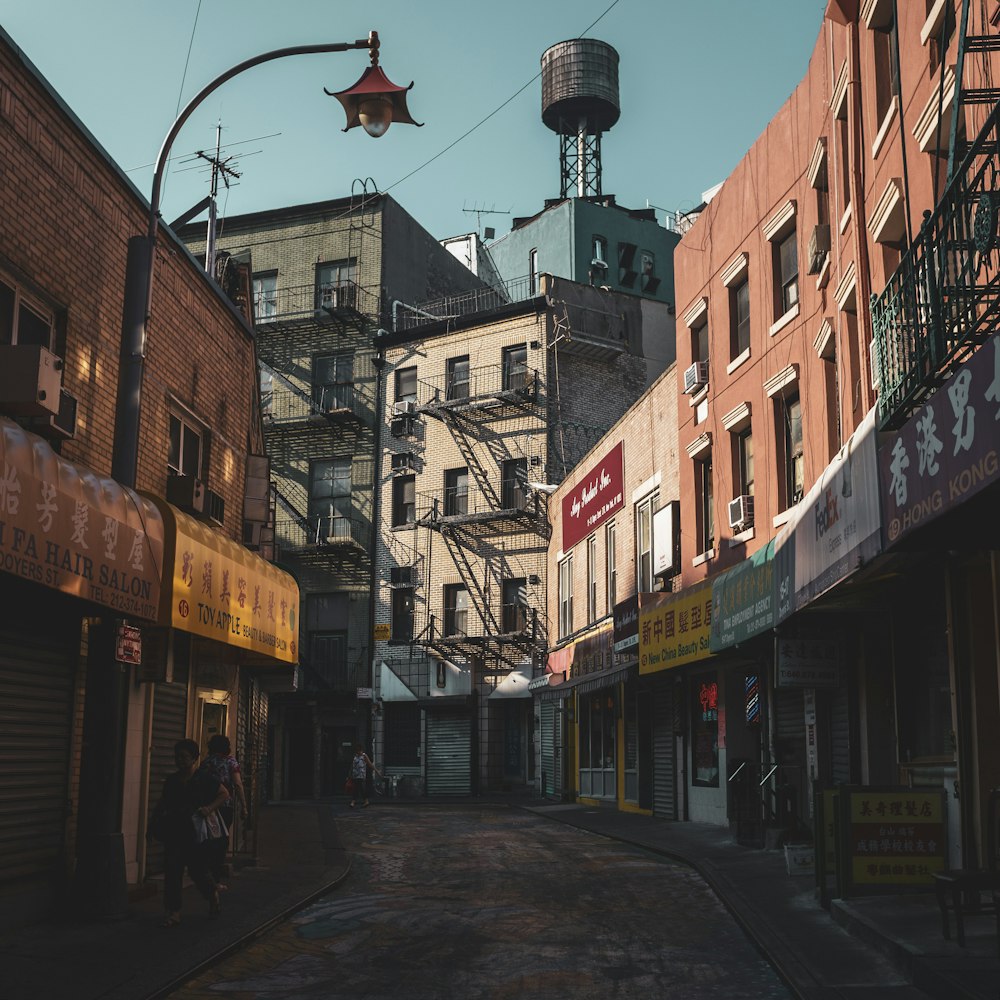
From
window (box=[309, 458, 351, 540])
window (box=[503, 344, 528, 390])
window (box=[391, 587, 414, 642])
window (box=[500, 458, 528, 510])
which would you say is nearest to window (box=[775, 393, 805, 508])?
window (box=[500, 458, 528, 510])

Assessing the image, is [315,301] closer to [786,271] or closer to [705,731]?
[705,731]

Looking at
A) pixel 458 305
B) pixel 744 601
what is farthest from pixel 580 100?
pixel 744 601

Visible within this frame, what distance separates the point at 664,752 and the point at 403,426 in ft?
63.8

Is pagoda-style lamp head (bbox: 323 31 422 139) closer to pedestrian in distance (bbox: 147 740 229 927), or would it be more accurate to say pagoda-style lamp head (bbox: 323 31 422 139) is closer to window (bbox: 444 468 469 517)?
pedestrian in distance (bbox: 147 740 229 927)

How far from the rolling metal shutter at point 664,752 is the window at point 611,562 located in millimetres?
3806

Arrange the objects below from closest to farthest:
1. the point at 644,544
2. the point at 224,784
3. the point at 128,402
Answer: the point at 128,402 → the point at 224,784 → the point at 644,544

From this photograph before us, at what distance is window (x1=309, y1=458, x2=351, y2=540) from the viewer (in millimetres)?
42688

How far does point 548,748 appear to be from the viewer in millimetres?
36594

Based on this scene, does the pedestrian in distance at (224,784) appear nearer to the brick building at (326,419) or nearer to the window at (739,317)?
the window at (739,317)

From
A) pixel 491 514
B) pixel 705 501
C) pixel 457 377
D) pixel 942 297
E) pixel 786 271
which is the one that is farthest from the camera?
pixel 457 377

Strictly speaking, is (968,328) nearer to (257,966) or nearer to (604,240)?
(257,966)

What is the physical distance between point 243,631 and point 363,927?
5.04 m

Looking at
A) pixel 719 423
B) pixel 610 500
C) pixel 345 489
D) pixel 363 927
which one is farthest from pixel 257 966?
pixel 345 489

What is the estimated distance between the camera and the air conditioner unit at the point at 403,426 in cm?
4209
